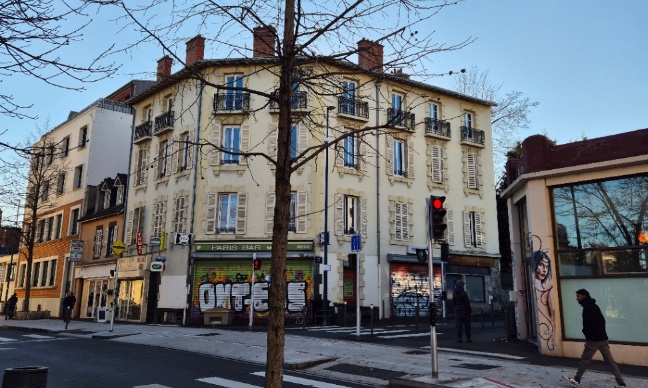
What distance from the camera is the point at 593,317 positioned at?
353 inches

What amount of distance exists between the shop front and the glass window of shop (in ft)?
44.6

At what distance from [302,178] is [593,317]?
17.9m

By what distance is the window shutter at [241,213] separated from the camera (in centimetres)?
2534

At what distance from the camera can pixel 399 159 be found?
28969 mm

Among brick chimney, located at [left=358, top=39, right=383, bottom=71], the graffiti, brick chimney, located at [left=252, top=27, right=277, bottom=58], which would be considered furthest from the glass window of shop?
the graffiti

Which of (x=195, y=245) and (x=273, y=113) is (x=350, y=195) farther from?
(x=195, y=245)

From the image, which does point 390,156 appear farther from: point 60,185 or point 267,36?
point 60,185

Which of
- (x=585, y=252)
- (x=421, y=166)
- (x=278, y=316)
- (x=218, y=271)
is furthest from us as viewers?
(x=421, y=166)

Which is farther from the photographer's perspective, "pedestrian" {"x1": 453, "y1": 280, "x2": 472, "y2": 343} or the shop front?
the shop front

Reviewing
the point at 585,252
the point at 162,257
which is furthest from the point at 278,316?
the point at 162,257

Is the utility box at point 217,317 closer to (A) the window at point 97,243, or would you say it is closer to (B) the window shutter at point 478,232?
(A) the window at point 97,243

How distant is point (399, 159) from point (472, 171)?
5.23 m

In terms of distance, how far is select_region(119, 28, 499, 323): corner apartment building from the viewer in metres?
24.9

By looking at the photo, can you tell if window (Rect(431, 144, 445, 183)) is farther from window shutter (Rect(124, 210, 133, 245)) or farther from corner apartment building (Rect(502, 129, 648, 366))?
window shutter (Rect(124, 210, 133, 245))
